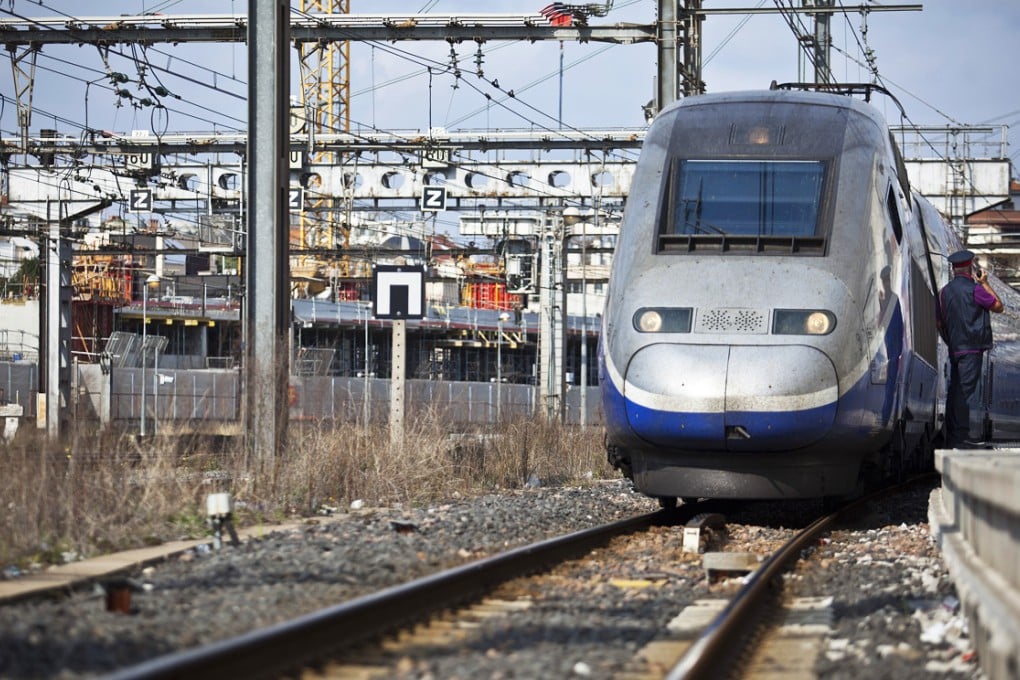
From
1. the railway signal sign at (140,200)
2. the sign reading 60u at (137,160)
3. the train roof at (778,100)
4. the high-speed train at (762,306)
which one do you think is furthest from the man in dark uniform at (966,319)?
the sign reading 60u at (137,160)

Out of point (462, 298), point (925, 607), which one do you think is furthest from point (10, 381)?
point (462, 298)

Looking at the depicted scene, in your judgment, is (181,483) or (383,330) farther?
(383,330)

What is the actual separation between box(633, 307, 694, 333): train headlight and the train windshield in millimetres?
999

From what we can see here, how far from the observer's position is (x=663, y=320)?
10719 millimetres

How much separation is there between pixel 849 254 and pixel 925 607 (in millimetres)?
4407

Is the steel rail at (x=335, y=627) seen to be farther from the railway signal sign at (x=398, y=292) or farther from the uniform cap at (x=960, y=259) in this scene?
the railway signal sign at (x=398, y=292)

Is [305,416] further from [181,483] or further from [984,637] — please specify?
[984,637]

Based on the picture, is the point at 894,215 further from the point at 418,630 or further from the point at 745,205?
the point at 418,630

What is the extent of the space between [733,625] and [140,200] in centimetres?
2882

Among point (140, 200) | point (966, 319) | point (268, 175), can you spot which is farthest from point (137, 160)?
point (966, 319)

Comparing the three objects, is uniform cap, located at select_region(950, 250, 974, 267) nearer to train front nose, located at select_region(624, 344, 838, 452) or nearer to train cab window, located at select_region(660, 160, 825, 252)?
train cab window, located at select_region(660, 160, 825, 252)

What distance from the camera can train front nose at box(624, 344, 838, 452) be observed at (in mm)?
10180

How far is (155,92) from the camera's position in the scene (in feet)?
82.9

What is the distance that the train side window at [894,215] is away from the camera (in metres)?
12.2
